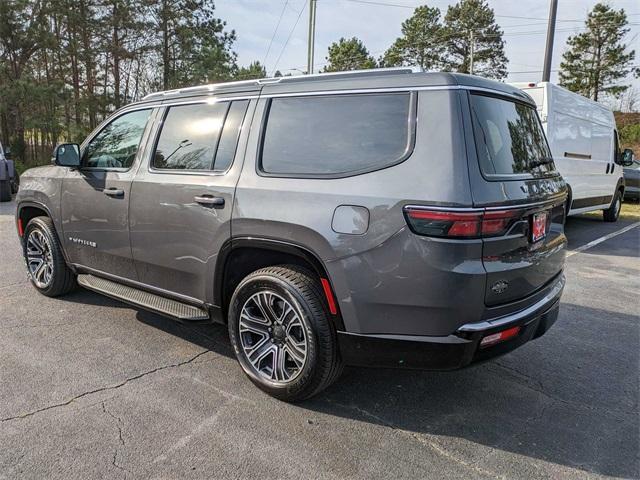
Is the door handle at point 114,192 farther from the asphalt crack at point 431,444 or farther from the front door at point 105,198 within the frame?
the asphalt crack at point 431,444

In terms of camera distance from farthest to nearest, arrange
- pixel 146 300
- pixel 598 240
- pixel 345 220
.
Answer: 1. pixel 598 240
2. pixel 146 300
3. pixel 345 220

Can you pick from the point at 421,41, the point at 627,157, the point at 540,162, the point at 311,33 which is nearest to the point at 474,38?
the point at 421,41

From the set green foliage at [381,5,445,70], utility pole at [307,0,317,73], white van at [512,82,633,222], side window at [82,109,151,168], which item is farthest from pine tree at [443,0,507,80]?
side window at [82,109,151,168]

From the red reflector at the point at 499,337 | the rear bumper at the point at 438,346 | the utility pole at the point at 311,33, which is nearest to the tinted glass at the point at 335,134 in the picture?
the rear bumper at the point at 438,346

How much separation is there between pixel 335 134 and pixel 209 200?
960 mm

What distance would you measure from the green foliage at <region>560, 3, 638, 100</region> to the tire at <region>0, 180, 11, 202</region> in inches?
1551

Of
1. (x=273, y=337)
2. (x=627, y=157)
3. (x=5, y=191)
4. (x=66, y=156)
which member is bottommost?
(x=273, y=337)

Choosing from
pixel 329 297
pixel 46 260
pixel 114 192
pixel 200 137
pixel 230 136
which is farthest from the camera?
pixel 46 260

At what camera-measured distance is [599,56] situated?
124ft

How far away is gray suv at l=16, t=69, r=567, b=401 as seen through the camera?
242 centimetres

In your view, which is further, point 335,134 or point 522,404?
point 522,404

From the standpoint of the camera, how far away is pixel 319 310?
276cm

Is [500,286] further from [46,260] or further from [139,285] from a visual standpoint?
[46,260]

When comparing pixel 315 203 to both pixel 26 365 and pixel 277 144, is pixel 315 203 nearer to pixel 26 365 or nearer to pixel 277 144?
pixel 277 144
